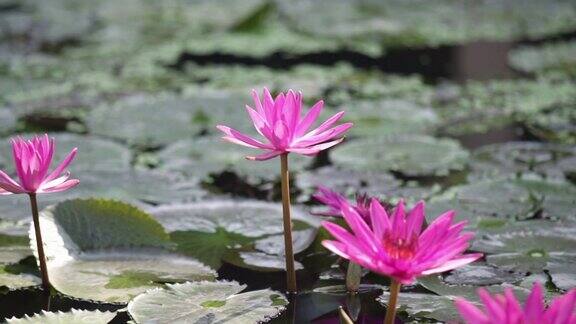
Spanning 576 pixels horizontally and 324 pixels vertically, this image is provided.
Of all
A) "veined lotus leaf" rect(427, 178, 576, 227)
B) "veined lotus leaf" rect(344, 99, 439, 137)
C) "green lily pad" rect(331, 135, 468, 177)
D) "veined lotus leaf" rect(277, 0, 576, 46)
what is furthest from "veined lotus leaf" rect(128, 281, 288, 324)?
"veined lotus leaf" rect(277, 0, 576, 46)

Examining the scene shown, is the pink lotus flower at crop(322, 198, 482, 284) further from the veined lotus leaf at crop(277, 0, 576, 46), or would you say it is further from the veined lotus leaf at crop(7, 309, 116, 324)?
the veined lotus leaf at crop(277, 0, 576, 46)

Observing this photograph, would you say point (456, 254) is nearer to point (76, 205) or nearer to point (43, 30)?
point (76, 205)

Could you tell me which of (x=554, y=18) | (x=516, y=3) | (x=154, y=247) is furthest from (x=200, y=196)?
(x=516, y=3)

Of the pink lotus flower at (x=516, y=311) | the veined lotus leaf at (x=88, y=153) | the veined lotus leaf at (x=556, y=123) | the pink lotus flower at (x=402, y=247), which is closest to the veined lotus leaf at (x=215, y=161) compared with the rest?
the veined lotus leaf at (x=88, y=153)

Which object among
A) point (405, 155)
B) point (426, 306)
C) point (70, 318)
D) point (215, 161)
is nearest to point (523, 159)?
point (405, 155)

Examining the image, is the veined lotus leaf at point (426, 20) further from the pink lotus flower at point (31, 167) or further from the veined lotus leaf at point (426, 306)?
the pink lotus flower at point (31, 167)
